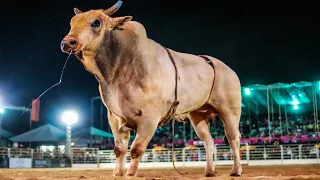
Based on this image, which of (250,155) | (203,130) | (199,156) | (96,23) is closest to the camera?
(96,23)

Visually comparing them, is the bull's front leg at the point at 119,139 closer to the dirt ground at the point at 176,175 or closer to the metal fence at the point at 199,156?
the dirt ground at the point at 176,175

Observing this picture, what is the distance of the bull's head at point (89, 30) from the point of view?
4945 mm

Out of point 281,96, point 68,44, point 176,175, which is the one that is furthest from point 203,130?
point 281,96

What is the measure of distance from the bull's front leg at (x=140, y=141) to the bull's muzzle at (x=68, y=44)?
1216 mm

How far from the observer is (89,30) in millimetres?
5195

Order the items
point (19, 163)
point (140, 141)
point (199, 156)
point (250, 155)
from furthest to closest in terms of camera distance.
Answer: point (250, 155) < point (199, 156) < point (19, 163) < point (140, 141)

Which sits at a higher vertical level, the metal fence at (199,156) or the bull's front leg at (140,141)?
the bull's front leg at (140,141)

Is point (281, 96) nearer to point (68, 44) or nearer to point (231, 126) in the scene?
point (231, 126)

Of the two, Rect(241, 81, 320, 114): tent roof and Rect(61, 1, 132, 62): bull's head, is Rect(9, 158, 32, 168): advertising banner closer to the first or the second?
Rect(241, 81, 320, 114): tent roof

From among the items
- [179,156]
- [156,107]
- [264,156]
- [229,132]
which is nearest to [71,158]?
[179,156]

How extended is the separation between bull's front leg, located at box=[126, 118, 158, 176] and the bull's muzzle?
1216 millimetres

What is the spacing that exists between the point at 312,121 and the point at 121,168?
92.5ft

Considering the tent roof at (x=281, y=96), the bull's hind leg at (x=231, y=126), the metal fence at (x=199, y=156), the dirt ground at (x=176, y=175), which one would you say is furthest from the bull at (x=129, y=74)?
the tent roof at (x=281, y=96)

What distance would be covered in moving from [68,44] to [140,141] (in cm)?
144
